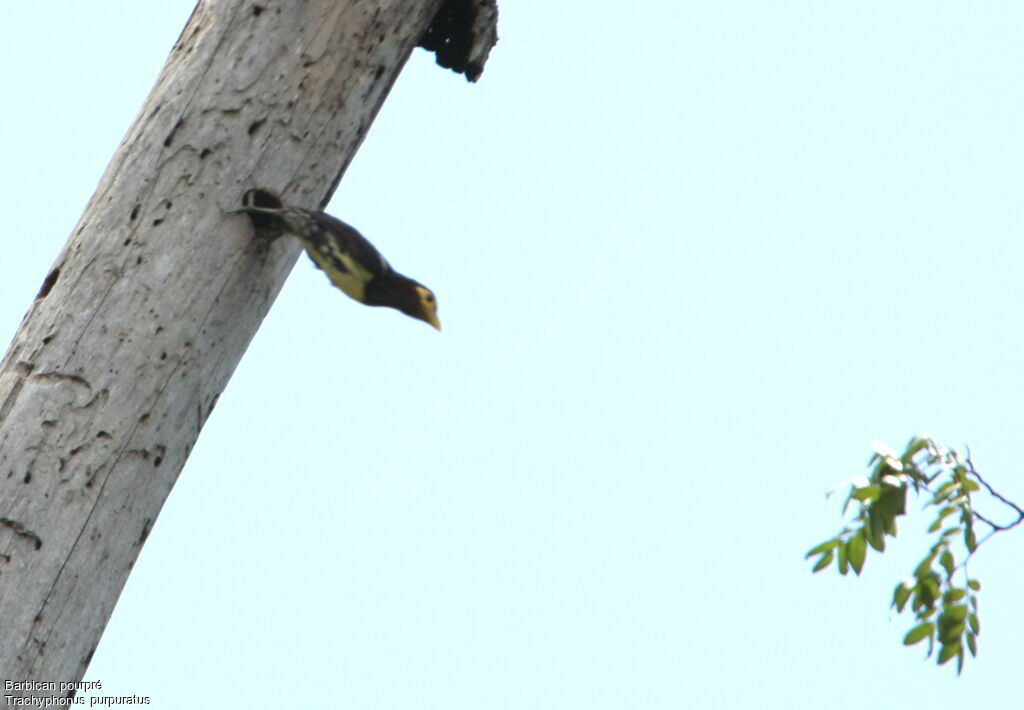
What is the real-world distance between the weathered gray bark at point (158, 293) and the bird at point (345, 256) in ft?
0.17

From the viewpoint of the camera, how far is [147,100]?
379 centimetres

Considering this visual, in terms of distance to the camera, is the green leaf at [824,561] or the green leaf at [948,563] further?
the green leaf at [824,561]

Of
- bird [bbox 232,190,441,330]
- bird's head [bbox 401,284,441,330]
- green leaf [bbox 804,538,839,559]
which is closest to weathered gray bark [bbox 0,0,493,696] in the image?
bird [bbox 232,190,441,330]

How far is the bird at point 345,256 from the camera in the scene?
3652 millimetres

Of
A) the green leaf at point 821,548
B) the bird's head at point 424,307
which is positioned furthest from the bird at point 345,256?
the green leaf at point 821,548

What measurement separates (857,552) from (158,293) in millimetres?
2211

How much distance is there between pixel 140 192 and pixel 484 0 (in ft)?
4.87

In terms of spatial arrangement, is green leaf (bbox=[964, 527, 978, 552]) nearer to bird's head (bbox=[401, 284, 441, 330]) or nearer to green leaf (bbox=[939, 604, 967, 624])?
green leaf (bbox=[939, 604, 967, 624])

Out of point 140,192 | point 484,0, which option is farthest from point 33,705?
point 484,0

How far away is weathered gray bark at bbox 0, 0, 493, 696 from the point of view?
318 centimetres

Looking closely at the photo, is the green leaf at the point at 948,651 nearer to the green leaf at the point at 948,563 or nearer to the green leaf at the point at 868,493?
the green leaf at the point at 948,563

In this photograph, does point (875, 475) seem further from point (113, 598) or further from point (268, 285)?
point (113, 598)

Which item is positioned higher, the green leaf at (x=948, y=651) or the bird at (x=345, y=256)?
the bird at (x=345, y=256)

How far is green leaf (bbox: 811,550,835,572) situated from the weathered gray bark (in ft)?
6.23
